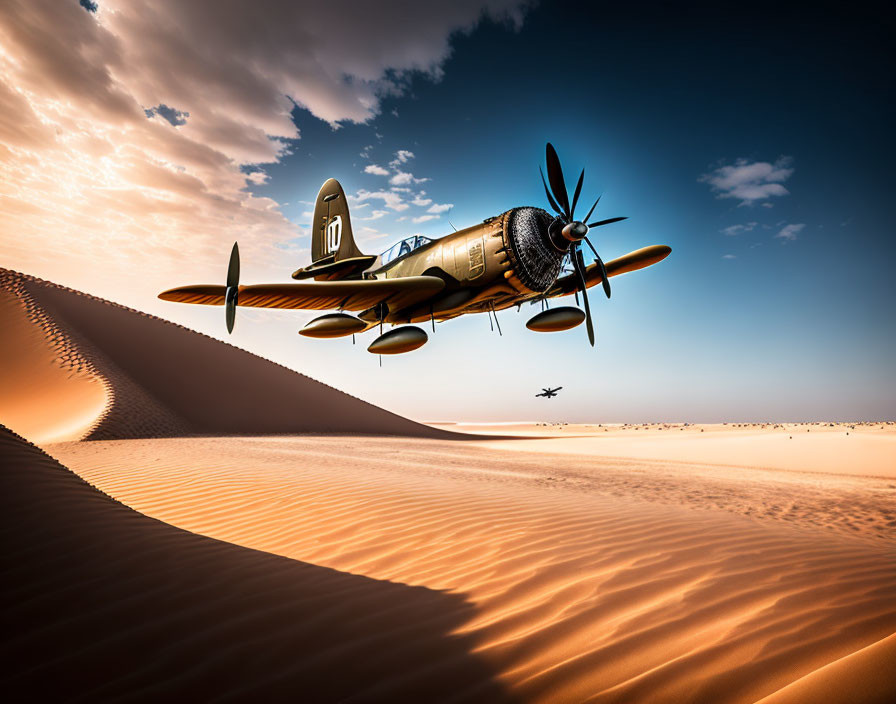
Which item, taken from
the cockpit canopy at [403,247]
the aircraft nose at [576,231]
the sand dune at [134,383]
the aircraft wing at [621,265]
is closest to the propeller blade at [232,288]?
the cockpit canopy at [403,247]

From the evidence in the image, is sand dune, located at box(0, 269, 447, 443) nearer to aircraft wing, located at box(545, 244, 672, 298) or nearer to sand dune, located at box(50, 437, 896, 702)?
sand dune, located at box(50, 437, 896, 702)

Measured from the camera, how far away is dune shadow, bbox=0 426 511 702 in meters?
1.84

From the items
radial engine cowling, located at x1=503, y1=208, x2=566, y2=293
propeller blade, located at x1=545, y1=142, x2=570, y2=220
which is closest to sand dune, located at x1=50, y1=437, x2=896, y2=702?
radial engine cowling, located at x1=503, y1=208, x2=566, y2=293

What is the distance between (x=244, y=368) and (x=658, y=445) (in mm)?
25903

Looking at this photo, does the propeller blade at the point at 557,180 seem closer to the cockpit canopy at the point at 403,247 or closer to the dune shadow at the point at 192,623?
the cockpit canopy at the point at 403,247

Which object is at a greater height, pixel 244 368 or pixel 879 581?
pixel 244 368

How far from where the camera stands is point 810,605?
8.48 feet

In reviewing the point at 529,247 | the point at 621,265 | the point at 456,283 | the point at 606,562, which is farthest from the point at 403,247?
the point at 606,562

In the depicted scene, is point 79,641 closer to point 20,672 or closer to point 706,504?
point 20,672

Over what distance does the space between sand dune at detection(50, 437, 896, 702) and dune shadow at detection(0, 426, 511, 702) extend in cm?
33

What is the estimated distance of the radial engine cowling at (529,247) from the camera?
9.90 m

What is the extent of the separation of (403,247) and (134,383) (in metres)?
18.9

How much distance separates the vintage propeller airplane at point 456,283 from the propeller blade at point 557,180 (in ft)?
0.07

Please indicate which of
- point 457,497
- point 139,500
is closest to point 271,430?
point 139,500
